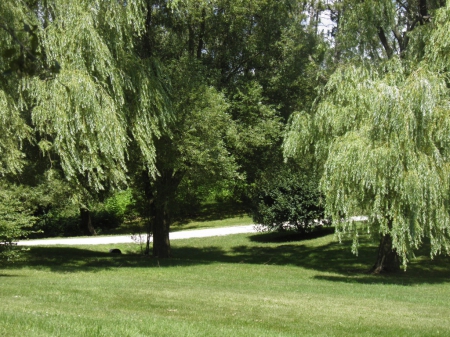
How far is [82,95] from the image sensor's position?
12.8 meters

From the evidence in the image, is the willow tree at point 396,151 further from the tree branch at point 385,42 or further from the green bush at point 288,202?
the green bush at point 288,202

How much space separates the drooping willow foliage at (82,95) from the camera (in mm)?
12820

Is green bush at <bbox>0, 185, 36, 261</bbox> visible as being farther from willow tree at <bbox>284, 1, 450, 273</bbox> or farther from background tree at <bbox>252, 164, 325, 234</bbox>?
background tree at <bbox>252, 164, 325, 234</bbox>

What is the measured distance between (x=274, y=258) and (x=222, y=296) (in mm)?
10300

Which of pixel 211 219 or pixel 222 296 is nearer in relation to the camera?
pixel 222 296

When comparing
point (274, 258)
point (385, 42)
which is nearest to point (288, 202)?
point (274, 258)

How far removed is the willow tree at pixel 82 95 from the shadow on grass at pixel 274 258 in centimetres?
391

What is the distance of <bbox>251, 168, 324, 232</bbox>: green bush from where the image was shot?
23.2 m

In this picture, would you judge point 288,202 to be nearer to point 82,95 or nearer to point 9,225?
point 82,95

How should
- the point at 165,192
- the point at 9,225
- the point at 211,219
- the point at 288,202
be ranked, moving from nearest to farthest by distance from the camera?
the point at 9,225
the point at 165,192
the point at 288,202
the point at 211,219

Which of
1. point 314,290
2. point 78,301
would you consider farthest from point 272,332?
point 314,290

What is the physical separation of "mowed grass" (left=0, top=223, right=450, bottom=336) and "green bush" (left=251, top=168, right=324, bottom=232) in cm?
218

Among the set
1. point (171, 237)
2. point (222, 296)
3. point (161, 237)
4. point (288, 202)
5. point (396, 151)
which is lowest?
point (222, 296)

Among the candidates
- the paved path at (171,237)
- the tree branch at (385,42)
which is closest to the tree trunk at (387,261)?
the tree branch at (385,42)
